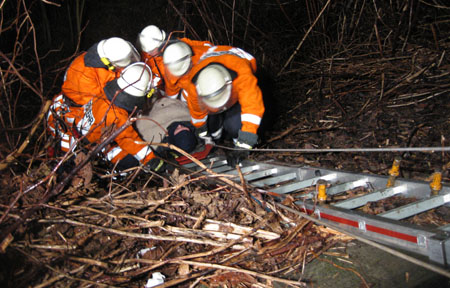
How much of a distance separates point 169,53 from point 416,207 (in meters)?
3.17

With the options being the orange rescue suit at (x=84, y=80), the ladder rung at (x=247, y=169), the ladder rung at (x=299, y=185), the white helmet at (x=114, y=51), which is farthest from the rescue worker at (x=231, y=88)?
the orange rescue suit at (x=84, y=80)

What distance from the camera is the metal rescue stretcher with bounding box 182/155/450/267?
1826 mm

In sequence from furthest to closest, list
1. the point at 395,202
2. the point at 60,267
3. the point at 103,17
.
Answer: the point at 103,17
the point at 395,202
the point at 60,267

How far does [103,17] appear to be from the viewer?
27.2 ft

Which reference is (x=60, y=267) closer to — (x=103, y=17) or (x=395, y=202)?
(x=395, y=202)

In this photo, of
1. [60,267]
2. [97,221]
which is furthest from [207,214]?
[60,267]

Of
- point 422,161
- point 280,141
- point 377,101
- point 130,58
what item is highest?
point 130,58

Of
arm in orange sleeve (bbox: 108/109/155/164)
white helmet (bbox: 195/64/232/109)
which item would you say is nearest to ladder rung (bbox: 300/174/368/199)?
white helmet (bbox: 195/64/232/109)

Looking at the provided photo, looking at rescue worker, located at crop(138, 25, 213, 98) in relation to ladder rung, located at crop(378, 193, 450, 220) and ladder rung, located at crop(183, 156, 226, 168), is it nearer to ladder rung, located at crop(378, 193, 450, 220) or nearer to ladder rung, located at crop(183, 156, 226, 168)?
ladder rung, located at crop(183, 156, 226, 168)

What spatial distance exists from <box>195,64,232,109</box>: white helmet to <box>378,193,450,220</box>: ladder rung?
2.13 m

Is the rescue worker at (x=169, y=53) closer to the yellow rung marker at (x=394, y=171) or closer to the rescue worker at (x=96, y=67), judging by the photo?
the rescue worker at (x=96, y=67)

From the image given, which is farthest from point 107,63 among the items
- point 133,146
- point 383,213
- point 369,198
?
point 383,213

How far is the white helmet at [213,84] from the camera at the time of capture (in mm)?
3646

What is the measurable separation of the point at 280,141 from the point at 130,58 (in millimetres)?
2440
